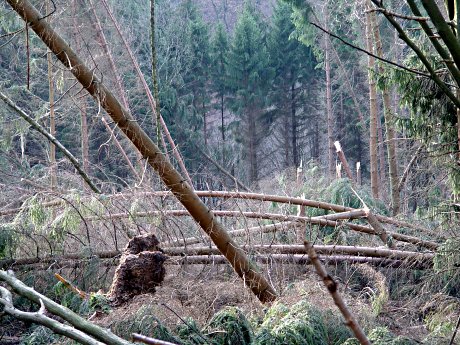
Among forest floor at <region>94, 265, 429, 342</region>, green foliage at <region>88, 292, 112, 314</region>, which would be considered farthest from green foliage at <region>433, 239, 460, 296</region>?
green foliage at <region>88, 292, 112, 314</region>

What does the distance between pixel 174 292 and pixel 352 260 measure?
2442 millimetres

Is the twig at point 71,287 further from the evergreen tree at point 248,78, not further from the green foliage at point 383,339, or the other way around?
the evergreen tree at point 248,78

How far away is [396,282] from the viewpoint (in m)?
6.75

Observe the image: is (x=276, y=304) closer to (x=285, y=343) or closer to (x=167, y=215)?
(x=285, y=343)

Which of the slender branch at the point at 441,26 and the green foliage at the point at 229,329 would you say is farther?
the green foliage at the point at 229,329

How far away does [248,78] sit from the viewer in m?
36.9

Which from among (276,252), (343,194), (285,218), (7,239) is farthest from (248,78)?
(7,239)

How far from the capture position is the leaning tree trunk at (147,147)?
480cm

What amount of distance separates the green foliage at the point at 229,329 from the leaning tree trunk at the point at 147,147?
128 cm

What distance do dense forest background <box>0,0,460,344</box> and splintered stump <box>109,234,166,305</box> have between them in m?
0.77

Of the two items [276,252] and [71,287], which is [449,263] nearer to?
[276,252]

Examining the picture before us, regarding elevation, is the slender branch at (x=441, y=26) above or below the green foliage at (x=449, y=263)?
above

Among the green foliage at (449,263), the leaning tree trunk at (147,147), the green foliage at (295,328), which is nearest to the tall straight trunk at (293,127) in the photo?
the green foliage at (449,263)

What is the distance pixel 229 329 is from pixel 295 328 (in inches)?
16.9
